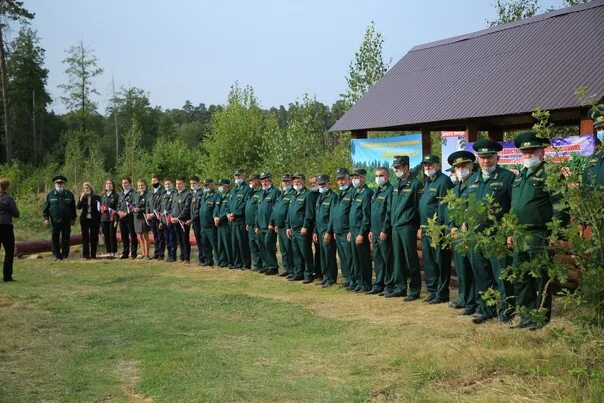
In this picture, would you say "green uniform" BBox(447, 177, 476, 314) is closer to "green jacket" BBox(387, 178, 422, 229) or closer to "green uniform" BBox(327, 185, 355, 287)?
"green jacket" BBox(387, 178, 422, 229)

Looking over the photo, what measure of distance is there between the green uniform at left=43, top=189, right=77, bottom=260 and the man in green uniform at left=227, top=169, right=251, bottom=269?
432cm

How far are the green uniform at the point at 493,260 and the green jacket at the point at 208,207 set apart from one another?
24.7 feet

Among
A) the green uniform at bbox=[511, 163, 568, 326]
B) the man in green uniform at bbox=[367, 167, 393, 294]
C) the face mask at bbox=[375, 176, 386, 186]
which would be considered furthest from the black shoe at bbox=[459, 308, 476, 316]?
the face mask at bbox=[375, 176, 386, 186]

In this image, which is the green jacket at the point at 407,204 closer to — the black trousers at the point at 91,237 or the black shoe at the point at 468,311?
the black shoe at the point at 468,311

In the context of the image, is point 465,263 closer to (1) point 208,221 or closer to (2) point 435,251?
(2) point 435,251

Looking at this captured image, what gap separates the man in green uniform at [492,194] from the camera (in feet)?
25.7

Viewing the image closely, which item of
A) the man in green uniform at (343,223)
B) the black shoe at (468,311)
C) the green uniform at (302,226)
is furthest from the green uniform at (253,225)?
the black shoe at (468,311)

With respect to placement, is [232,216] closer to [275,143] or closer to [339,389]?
[339,389]

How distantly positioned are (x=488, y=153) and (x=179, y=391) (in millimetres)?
4561

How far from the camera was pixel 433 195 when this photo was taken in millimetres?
9500

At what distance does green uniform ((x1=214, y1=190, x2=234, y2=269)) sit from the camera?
571 inches

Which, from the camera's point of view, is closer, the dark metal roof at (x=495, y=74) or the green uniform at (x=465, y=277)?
the green uniform at (x=465, y=277)

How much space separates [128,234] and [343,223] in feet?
24.4

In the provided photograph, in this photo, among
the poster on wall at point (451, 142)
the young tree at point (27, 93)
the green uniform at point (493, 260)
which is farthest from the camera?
the young tree at point (27, 93)
